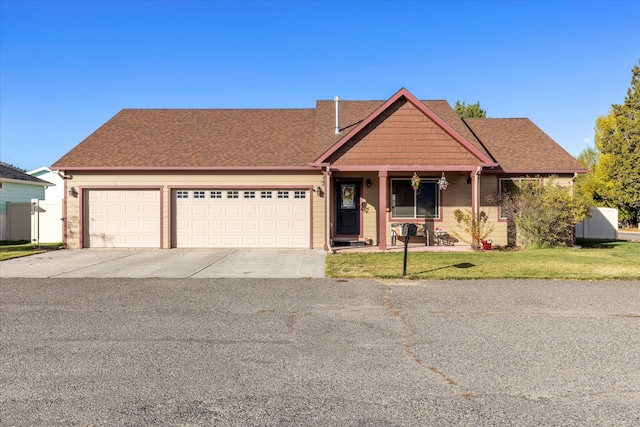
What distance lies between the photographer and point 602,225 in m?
20.3

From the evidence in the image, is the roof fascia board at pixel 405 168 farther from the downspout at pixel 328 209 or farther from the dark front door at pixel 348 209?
the dark front door at pixel 348 209

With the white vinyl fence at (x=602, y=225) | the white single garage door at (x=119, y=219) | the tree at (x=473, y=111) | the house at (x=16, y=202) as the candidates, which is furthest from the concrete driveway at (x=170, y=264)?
the tree at (x=473, y=111)

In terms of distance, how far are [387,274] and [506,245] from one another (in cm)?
834

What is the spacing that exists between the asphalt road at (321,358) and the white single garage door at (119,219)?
27.7ft

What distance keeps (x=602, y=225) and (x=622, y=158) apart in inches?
Result: 568

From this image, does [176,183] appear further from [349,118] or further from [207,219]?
[349,118]

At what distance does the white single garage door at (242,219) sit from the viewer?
52.7ft

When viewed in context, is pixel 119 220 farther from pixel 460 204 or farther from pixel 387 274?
pixel 460 204

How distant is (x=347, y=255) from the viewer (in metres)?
13.5

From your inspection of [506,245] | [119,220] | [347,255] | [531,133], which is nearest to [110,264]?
[119,220]

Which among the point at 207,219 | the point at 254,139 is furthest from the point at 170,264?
the point at 254,139

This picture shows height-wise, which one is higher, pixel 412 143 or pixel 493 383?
pixel 412 143

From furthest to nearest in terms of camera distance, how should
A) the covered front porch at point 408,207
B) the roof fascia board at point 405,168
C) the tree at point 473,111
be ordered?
1. the tree at point 473,111
2. the covered front porch at point 408,207
3. the roof fascia board at point 405,168

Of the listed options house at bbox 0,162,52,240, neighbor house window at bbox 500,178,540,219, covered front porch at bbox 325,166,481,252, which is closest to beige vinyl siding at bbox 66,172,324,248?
covered front porch at bbox 325,166,481,252
